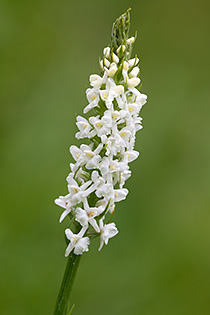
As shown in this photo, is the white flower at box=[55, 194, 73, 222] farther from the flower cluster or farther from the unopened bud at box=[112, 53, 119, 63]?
the unopened bud at box=[112, 53, 119, 63]

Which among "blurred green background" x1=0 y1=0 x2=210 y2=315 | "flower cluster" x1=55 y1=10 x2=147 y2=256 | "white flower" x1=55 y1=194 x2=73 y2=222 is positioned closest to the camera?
"flower cluster" x1=55 y1=10 x2=147 y2=256

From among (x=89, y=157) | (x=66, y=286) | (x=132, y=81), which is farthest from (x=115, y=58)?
(x=66, y=286)

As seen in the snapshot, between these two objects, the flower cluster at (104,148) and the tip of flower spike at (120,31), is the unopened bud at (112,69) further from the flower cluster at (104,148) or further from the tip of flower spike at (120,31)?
the tip of flower spike at (120,31)

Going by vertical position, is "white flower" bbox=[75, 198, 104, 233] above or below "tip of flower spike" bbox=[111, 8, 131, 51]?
below

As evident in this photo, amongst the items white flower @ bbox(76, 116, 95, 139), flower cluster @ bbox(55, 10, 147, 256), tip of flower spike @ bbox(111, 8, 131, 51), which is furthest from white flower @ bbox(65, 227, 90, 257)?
tip of flower spike @ bbox(111, 8, 131, 51)

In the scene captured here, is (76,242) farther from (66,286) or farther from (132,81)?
(132,81)

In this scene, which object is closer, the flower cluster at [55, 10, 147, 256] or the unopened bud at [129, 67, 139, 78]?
the flower cluster at [55, 10, 147, 256]
